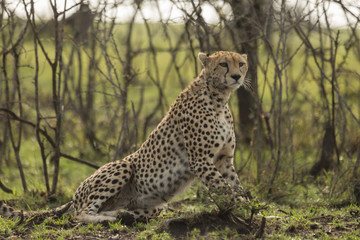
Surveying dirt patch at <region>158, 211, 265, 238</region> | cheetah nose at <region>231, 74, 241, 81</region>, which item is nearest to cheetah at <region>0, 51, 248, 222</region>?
cheetah nose at <region>231, 74, 241, 81</region>

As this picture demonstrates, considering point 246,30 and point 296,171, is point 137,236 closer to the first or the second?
point 296,171

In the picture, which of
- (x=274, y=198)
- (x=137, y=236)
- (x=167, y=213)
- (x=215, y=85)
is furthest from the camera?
(x=274, y=198)

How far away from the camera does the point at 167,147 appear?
4.57 m

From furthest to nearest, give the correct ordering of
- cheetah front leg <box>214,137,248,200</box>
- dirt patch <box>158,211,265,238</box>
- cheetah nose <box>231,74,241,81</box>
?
cheetah front leg <box>214,137,248,200</box>, cheetah nose <box>231,74,241,81</box>, dirt patch <box>158,211,265,238</box>

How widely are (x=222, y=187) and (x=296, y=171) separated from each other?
2333mm

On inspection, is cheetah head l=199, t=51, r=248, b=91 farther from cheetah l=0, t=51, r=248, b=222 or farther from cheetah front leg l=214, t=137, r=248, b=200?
cheetah front leg l=214, t=137, r=248, b=200

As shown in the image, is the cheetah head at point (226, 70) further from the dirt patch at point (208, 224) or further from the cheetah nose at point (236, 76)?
the dirt patch at point (208, 224)

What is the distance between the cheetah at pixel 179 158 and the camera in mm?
4363

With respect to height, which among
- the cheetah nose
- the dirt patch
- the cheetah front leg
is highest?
the cheetah nose

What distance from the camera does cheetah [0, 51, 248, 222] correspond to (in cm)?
436

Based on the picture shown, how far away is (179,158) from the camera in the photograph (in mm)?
4539

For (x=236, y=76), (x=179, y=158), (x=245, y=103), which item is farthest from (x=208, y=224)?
(x=245, y=103)

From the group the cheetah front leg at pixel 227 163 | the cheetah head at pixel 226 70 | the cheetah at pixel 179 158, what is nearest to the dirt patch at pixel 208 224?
the cheetah at pixel 179 158

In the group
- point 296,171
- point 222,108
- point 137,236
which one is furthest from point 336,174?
point 137,236
